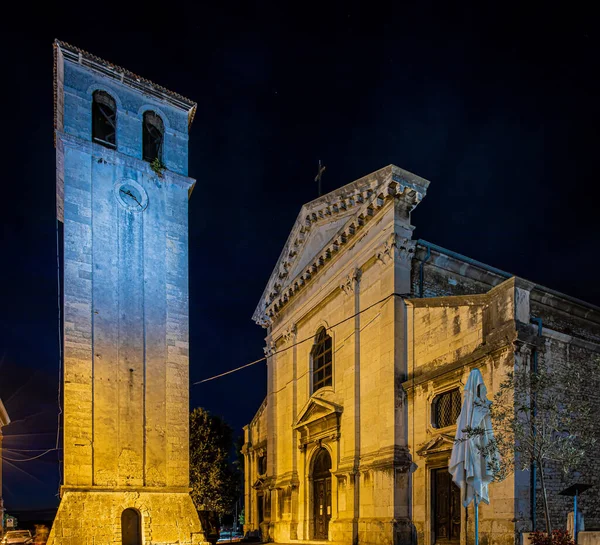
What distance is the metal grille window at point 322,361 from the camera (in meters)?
18.8

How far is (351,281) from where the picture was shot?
17.3 m

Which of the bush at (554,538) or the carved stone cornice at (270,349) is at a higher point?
the carved stone cornice at (270,349)

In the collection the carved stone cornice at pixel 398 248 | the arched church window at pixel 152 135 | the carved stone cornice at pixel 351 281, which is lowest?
the carved stone cornice at pixel 351 281

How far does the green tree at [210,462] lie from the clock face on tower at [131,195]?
18676 millimetres

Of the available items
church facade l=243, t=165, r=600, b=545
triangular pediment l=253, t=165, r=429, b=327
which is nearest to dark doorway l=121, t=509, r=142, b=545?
church facade l=243, t=165, r=600, b=545

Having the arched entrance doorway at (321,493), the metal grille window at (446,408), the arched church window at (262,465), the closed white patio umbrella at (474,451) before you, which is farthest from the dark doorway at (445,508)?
the arched church window at (262,465)

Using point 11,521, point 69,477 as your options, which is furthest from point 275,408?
point 11,521

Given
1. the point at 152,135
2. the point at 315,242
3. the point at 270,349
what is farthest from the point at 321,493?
the point at 152,135

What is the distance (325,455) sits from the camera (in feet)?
60.2

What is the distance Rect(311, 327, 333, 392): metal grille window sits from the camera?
1881 cm

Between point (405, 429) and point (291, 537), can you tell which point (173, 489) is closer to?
point (291, 537)

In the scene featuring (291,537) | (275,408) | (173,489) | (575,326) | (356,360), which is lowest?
(291,537)

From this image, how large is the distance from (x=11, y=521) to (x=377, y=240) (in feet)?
122

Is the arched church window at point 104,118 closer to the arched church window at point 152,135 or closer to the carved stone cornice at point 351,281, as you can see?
the arched church window at point 152,135
